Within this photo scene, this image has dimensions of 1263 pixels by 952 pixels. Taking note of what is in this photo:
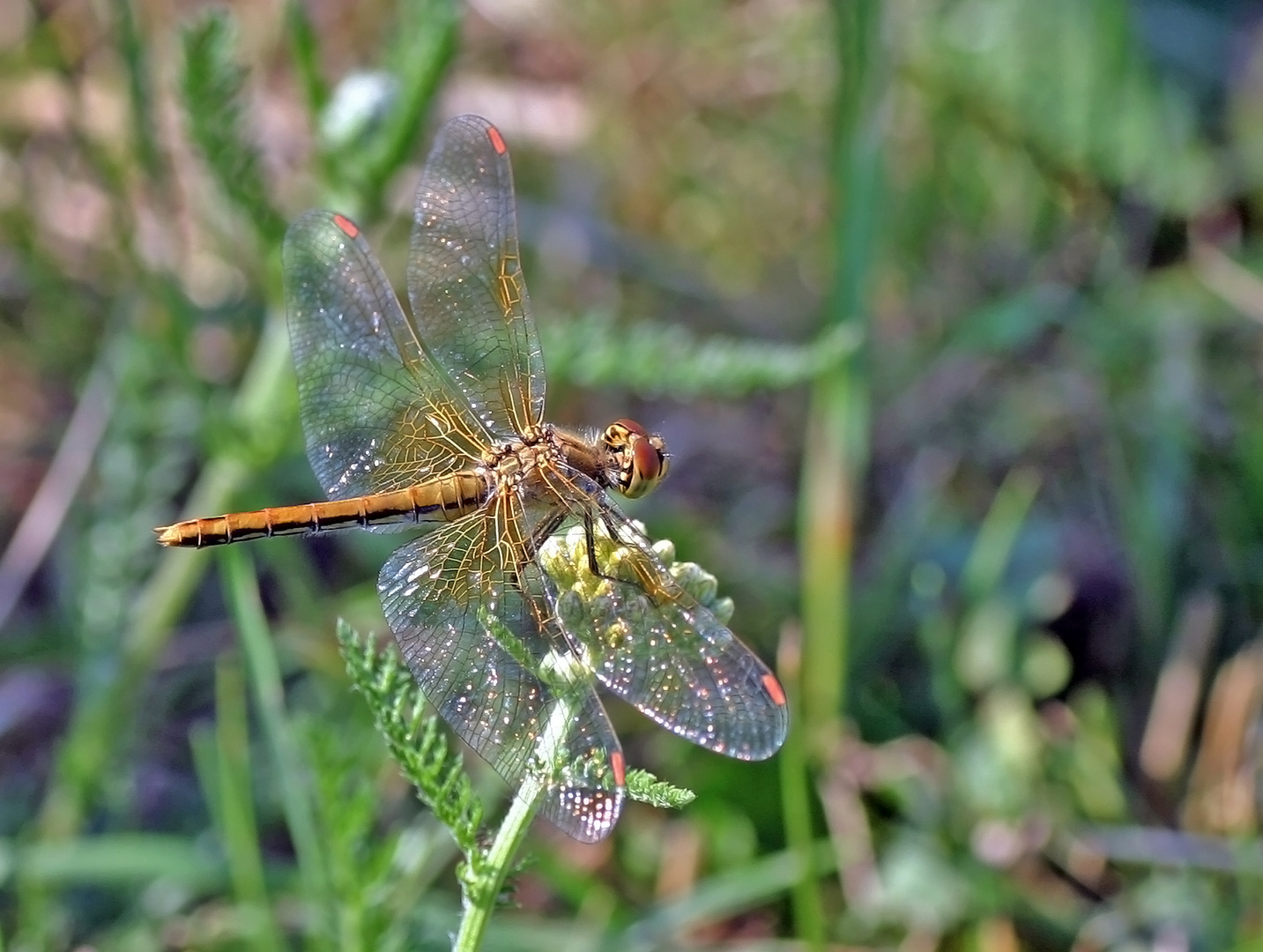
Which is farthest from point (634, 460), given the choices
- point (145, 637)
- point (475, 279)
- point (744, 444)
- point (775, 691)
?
point (744, 444)

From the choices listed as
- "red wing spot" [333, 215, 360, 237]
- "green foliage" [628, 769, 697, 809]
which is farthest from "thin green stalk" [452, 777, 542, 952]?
"red wing spot" [333, 215, 360, 237]

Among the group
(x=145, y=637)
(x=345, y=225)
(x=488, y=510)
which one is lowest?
(x=145, y=637)

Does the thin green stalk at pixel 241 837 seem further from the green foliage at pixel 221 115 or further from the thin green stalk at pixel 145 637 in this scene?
the green foliage at pixel 221 115

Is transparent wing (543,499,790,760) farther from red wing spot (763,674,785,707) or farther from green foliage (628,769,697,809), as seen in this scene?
green foliage (628,769,697,809)

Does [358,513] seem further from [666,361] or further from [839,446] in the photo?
[839,446]

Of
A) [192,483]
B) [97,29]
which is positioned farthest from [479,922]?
[97,29]

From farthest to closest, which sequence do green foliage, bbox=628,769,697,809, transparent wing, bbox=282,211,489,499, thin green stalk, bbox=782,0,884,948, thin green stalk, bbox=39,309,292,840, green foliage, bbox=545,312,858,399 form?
1. thin green stalk, bbox=782,0,884,948
2. thin green stalk, bbox=39,309,292,840
3. green foliage, bbox=545,312,858,399
4. transparent wing, bbox=282,211,489,499
5. green foliage, bbox=628,769,697,809
